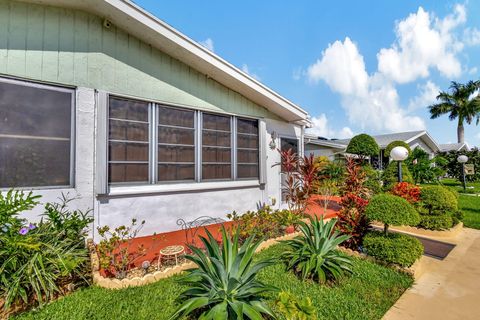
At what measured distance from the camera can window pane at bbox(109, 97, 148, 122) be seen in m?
4.71

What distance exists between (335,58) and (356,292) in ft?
45.0

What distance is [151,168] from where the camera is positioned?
504 cm

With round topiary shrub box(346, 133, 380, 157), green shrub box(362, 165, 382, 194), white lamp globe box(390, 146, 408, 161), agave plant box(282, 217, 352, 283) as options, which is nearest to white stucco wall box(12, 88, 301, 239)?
agave plant box(282, 217, 352, 283)

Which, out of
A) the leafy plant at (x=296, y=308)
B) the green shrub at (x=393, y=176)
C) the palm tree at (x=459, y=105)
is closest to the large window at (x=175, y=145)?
the leafy plant at (x=296, y=308)

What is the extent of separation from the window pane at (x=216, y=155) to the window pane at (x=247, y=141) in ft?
1.53

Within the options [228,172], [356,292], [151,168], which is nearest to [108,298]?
[151,168]

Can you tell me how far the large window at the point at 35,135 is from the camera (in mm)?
3779

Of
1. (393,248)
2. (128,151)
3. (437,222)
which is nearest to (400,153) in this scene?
(437,222)

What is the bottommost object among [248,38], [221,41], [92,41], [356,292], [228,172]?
[356,292]

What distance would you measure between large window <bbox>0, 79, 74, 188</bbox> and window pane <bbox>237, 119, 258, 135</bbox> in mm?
4075

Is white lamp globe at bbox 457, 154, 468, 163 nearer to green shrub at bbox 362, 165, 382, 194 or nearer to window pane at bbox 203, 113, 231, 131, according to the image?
green shrub at bbox 362, 165, 382, 194

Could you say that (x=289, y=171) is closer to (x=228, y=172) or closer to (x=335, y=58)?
(x=228, y=172)

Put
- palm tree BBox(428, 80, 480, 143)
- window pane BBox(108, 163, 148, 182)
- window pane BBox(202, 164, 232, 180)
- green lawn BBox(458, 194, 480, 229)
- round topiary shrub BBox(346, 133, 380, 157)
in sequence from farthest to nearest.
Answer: palm tree BBox(428, 80, 480, 143) → round topiary shrub BBox(346, 133, 380, 157) → green lawn BBox(458, 194, 480, 229) → window pane BBox(202, 164, 232, 180) → window pane BBox(108, 163, 148, 182)

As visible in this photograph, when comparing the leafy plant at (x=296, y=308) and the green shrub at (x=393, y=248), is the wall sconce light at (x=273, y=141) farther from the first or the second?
the leafy plant at (x=296, y=308)
